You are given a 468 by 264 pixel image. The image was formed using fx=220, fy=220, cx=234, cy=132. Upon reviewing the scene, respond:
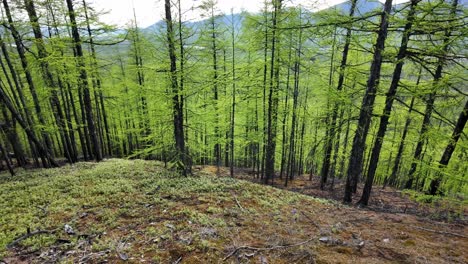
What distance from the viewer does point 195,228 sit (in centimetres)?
464

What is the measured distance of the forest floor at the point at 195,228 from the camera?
3.87 meters

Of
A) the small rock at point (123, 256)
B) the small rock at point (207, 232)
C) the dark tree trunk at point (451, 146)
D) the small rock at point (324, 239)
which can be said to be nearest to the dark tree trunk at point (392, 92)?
the dark tree trunk at point (451, 146)

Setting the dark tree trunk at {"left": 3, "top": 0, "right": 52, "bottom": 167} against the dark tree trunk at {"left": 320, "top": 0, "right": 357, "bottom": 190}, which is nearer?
the dark tree trunk at {"left": 320, "top": 0, "right": 357, "bottom": 190}

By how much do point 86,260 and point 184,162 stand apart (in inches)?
207

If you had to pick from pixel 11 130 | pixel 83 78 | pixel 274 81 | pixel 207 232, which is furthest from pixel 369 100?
pixel 11 130

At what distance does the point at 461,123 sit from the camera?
7.11m

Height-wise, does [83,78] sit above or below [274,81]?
above

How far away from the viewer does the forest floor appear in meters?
3.87

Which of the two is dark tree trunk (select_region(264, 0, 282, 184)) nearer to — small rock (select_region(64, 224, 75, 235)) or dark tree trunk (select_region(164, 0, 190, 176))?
dark tree trunk (select_region(164, 0, 190, 176))

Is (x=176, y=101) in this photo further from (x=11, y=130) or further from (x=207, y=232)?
(x=11, y=130)

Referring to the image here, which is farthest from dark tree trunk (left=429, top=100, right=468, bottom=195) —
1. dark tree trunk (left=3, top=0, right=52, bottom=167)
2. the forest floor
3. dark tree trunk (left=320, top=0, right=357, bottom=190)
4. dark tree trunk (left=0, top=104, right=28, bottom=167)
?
dark tree trunk (left=0, top=104, right=28, bottom=167)

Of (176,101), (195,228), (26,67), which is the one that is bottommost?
(195,228)

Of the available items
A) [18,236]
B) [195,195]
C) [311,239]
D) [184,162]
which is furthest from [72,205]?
[311,239]

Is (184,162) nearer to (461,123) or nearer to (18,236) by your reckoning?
(18,236)
